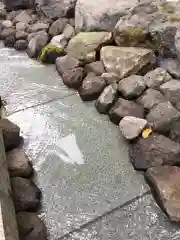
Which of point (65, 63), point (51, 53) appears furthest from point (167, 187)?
point (51, 53)

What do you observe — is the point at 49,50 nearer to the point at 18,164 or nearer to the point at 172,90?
the point at 172,90

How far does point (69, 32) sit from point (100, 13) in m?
0.36

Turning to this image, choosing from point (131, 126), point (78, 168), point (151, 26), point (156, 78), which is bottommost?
point (78, 168)

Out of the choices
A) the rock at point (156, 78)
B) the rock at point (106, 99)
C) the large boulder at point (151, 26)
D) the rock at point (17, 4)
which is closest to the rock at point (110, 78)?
Result: the rock at point (106, 99)

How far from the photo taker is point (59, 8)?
348cm

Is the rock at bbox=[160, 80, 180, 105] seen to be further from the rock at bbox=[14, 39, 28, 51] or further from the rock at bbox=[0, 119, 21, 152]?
the rock at bbox=[14, 39, 28, 51]

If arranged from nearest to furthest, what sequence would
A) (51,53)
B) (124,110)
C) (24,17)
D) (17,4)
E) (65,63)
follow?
(124,110) < (65,63) < (51,53) < (24,17) < (17,4)

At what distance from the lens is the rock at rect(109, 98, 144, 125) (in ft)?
7.57

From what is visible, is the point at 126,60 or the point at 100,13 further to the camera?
the point at 100,13

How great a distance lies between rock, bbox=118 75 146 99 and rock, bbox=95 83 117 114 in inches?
2.3

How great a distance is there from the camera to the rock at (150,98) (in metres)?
2.36

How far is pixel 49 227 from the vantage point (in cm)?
175

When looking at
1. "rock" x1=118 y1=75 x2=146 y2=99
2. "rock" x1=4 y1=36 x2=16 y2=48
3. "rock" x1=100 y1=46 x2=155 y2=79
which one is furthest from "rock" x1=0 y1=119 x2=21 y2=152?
"rock" x1=4 y1=36 x2=16 y2=48

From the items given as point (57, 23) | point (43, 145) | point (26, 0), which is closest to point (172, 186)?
point (43, 145)
